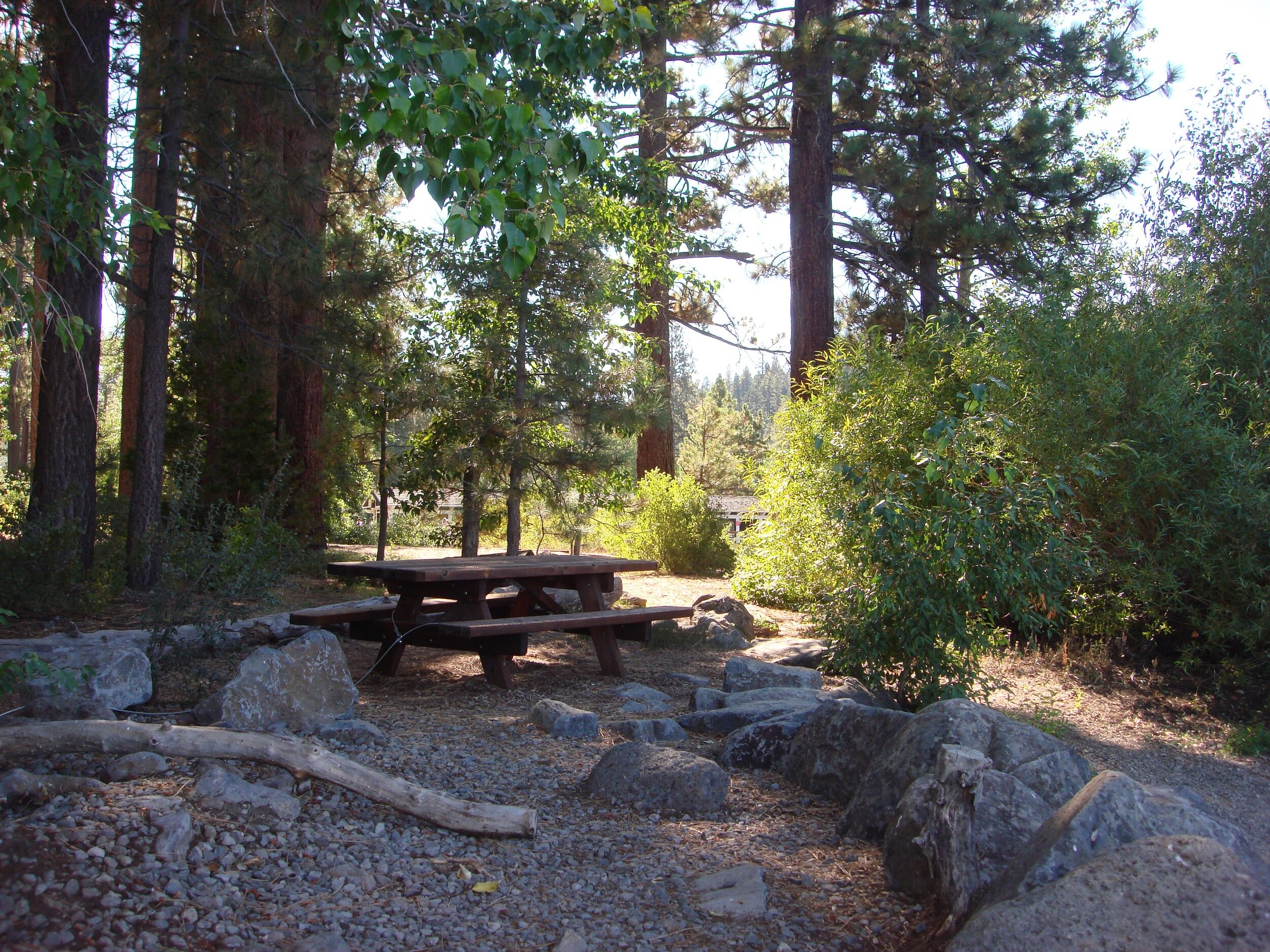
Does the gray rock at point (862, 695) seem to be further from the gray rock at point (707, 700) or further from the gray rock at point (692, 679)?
the gray rock at point (692, 679)

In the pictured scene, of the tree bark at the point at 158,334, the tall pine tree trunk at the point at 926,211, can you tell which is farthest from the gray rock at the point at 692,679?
the tall pine tree trunk at the point at 926,211

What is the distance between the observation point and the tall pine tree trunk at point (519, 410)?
31.2 feet

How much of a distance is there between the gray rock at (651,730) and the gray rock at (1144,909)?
2.55 m

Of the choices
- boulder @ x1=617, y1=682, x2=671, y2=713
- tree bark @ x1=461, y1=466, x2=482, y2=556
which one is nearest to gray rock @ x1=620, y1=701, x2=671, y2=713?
boulder @ x1=617, y1=682, x2=671, y2=713

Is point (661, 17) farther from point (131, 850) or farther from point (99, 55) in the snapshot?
point (131, 850)

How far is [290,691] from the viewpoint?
171 inches

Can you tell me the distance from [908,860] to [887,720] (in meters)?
1.02

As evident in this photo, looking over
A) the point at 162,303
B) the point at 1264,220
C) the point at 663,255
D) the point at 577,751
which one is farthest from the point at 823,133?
the point at 577,751

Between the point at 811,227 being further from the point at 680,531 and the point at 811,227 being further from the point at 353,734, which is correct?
the point at 353,734

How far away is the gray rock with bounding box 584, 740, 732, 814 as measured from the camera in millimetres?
3838

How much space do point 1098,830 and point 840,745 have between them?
5.55 feet

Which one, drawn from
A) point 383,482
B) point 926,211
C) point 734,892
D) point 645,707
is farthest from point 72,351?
point 926,211

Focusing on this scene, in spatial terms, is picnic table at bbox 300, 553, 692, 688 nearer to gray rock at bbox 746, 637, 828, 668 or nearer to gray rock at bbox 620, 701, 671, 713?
gray rock at bbox 620, 701, 671, 713

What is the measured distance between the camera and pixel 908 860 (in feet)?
10.2
